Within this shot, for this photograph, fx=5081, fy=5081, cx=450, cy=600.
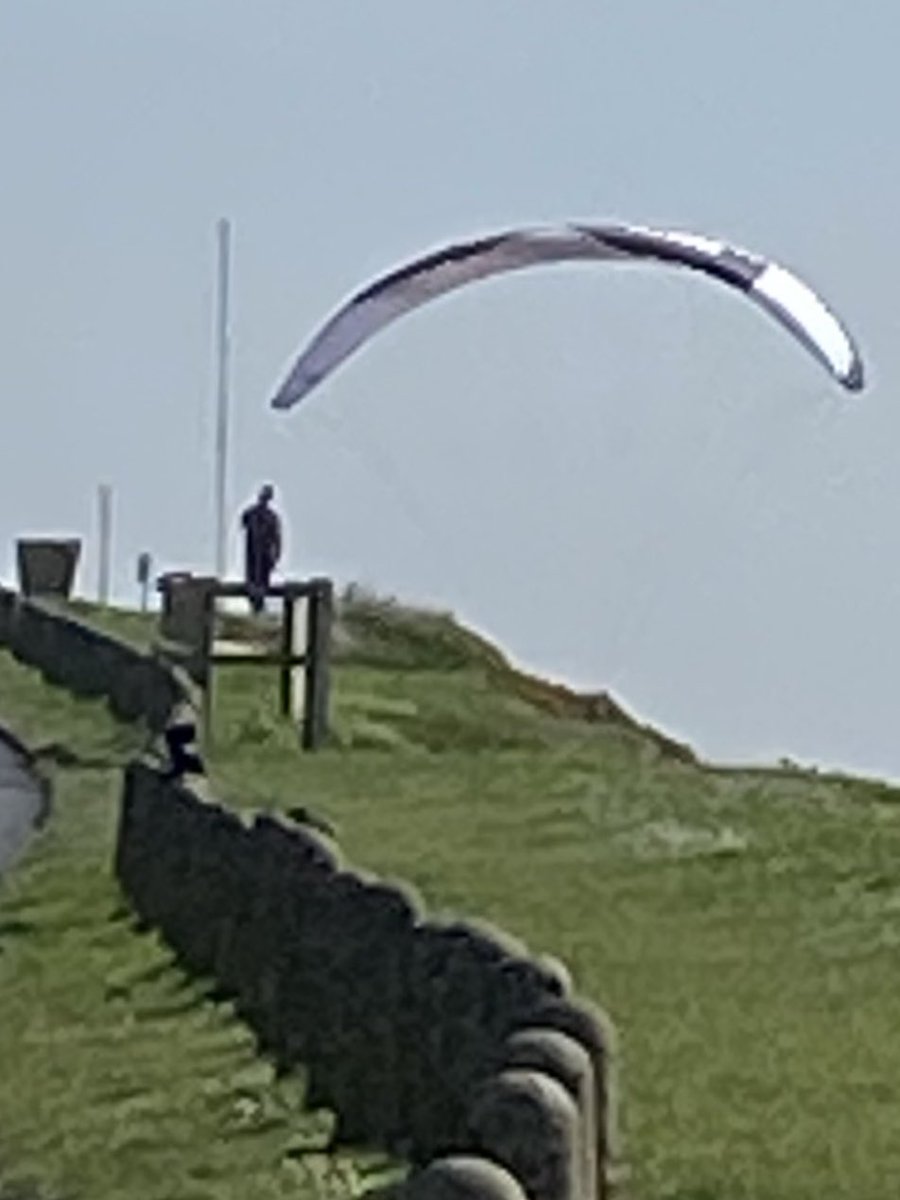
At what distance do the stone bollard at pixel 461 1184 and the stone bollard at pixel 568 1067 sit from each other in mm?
2018

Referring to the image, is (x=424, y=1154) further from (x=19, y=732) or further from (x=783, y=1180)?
(x=19, y=732)

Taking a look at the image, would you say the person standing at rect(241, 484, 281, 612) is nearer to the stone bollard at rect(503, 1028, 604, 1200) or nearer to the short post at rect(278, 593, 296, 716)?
the short post at rect(278, 593, 296, 716)

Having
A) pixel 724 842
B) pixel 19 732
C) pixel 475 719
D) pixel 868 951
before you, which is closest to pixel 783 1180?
pixel 868 951

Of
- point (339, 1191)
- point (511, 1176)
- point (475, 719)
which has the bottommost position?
point (475, 719)

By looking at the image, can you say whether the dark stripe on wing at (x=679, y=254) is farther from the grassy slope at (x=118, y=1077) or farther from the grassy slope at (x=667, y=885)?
the grassy slope at (x=118, y=1077)


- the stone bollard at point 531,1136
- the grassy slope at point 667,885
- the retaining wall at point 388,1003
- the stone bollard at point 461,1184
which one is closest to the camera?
the stone bollard at point 461,1184

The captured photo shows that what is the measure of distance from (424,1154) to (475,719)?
38.3 m

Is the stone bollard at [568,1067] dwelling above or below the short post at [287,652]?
above

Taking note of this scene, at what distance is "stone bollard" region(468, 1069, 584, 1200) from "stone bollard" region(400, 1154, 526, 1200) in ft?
2.86

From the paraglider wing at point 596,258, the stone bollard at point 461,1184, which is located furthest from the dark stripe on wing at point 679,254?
the stone bollard at point 461,1184

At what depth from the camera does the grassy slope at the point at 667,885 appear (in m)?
20.8

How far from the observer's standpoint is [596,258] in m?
33.6

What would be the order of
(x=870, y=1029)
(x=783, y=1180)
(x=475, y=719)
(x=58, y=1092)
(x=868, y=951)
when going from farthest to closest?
(x=475, y=719), (x=868, y=951), (x=870, y=1029), (x=58, y=1092), (x=783, y=1180)

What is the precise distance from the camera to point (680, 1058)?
23188mm
